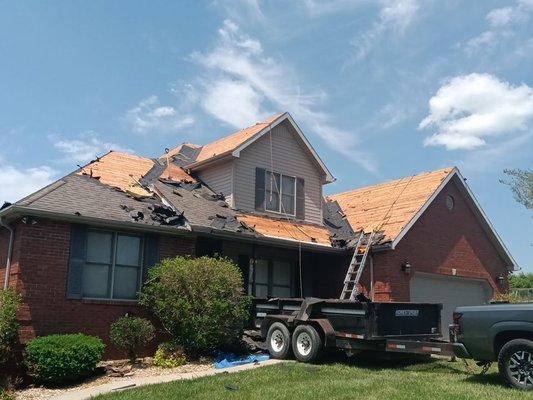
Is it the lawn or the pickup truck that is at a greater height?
the pickup truck

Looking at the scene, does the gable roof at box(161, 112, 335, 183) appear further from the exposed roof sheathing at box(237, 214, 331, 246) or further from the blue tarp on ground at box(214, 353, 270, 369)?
the blue tarp on ground at box(214, 353, 270, 369)

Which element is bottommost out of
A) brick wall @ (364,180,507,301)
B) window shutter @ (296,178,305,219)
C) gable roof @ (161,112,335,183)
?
brick wall @ (364,180,507,301)

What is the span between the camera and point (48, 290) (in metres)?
13.0

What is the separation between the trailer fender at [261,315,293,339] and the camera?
13.2m

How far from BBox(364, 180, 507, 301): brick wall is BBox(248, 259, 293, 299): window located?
2570mm

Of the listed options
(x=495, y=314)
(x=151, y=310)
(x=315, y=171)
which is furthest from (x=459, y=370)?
(x=315, y=171)

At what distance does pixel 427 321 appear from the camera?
42.3 feet

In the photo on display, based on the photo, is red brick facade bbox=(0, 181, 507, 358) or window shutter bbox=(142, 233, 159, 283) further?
window shutter bbox=(142, 233, 159, 283)

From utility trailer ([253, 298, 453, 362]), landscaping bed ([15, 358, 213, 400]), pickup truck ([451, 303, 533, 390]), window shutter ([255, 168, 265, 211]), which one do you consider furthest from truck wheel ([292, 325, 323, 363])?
window shutter ([255, 168, 265, 211])

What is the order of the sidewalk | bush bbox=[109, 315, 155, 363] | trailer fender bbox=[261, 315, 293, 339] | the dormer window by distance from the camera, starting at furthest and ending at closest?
the dormer window < trailer fender bbox=[261, 315, 293, 339] < bush bbox=[109, 315, 155, 363] < the sidewalk

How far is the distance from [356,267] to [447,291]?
4.10 metres

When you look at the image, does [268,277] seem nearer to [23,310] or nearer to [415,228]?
[415,228]

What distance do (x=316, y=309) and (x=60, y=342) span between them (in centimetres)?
541

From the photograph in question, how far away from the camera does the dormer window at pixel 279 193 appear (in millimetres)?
18812
